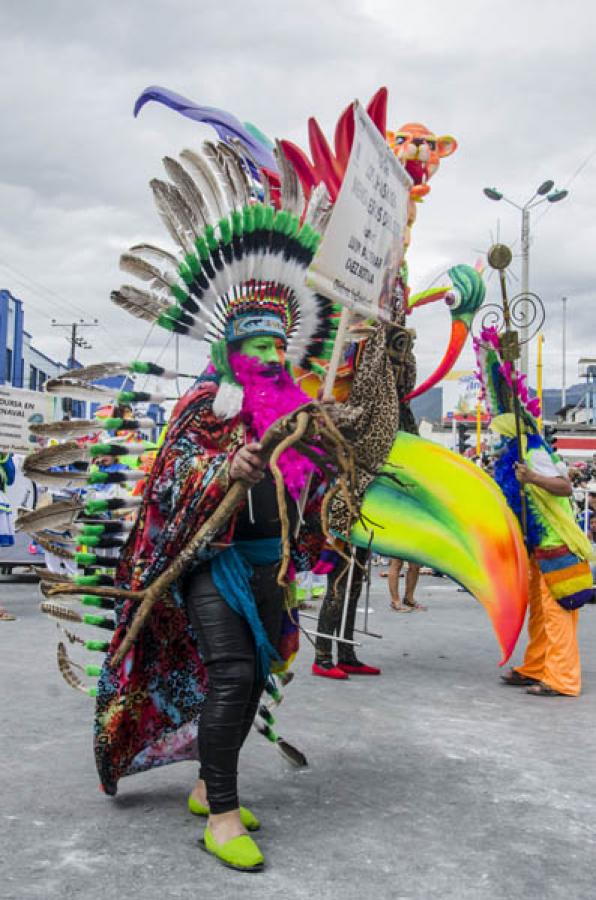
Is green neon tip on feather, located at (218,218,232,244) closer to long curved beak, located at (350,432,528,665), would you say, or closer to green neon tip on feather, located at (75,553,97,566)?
green neon tip on feather, located at (75,553,97,566)

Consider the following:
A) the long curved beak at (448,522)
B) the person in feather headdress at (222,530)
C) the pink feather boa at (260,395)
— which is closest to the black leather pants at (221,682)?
the person in feather headdress at (222,530)

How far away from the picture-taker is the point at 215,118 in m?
3.44

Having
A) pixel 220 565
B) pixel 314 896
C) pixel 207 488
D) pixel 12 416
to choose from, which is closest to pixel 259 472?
pixel 207 488

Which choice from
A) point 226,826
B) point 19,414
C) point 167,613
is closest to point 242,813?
point 226,826

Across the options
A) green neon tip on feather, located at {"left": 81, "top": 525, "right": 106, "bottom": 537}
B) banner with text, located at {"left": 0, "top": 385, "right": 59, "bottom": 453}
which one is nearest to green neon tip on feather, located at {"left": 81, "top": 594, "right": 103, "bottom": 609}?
green neon tip on feather, located at {"left": 81, "top": 525, "right": 106, "bottom": 537}

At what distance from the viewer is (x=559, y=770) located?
12.0 ft

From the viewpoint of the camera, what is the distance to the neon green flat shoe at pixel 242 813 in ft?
9.51

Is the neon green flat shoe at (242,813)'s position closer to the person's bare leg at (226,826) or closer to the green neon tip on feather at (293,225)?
the person's bare leg at (226,826)

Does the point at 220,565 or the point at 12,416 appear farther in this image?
the point at 12,416

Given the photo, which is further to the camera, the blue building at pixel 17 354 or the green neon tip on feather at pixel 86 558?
the blue building at pixel 17 354

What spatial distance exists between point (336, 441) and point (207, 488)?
425mm

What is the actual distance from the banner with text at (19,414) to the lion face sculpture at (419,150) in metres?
4.24

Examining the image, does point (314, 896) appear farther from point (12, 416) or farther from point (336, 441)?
point (12, 416)

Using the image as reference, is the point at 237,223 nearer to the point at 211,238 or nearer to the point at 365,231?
the point at 211,238
